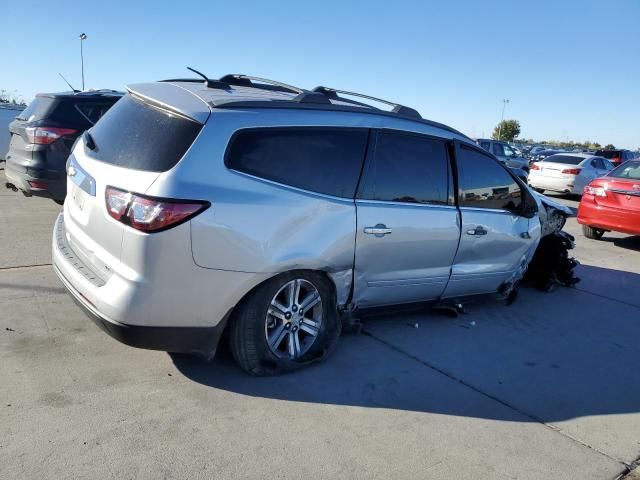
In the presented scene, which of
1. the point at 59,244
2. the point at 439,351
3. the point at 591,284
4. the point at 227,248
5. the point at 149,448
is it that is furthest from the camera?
the point at 591,284

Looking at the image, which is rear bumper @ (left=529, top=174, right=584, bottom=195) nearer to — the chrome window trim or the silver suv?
the silver suv

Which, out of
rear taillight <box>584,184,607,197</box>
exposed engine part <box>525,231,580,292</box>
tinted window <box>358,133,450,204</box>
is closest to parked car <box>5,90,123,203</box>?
tinted window <box>358,133,450,204</box>

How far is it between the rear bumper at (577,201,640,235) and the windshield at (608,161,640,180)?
615 mm

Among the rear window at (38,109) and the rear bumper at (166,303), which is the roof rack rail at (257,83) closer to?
the rear bumper at (166,303)

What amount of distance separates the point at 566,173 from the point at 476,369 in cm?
1465

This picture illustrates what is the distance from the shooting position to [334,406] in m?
3.49

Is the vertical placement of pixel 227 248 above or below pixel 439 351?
above

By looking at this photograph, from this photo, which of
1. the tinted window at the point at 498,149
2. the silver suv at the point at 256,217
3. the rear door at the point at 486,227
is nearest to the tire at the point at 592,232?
the rear door at the point at 486,227

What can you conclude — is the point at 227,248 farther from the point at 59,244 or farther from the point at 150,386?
the point at 59,244

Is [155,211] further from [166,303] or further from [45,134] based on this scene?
[45,134]

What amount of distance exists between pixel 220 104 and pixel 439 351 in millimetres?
2528

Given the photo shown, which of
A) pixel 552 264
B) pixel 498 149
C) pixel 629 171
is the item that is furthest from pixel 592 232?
pixel 498 149

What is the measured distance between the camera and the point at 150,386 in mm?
3508

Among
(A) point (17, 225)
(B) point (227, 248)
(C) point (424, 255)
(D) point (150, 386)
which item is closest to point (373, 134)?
(C) point (424, 255)
